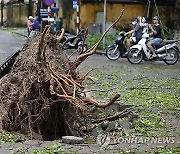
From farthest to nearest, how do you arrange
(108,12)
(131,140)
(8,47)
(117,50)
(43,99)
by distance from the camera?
(108,12) → (8,47) → (117,50) → (43,99) → (131,140)

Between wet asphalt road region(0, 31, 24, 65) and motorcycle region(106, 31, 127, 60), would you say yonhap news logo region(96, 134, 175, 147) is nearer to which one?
wet asphalt road region(0, 31, 24, 65)

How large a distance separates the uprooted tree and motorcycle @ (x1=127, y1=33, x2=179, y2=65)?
9.45 m

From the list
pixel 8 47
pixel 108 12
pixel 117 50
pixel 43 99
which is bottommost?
pixel 8 47

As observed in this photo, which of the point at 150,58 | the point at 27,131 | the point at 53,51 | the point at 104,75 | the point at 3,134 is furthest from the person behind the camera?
the point at 150,58

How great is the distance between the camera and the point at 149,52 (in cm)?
1833

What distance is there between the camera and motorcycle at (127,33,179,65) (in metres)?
18.2

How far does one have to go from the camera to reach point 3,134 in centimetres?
762

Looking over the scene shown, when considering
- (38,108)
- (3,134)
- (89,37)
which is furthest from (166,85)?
(89,37)

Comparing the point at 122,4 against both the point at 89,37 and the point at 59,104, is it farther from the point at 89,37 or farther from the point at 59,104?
the point at 59,104

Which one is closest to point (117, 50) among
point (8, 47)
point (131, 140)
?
point (8, 47)

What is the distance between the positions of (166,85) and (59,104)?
5.46m

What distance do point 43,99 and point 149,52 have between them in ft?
34.8

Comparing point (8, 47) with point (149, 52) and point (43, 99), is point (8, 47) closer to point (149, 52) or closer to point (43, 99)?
point (149, 52)

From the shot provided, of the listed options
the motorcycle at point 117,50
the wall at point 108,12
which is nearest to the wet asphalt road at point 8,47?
the wall at point 108,12
